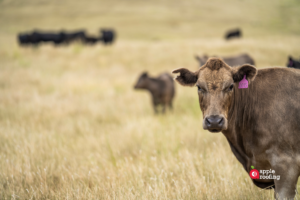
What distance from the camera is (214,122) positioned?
251 cm

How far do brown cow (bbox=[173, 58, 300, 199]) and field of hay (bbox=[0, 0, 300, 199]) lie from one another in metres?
0.57

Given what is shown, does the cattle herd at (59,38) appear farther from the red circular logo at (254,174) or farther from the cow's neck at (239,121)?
the red circular logo at (254,174)

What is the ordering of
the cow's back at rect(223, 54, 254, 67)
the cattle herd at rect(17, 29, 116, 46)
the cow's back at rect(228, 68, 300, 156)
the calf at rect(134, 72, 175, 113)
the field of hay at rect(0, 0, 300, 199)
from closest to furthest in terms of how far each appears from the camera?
the cow's back at rect(228, 68, 300, 156)
the field of hay at rect(0, 0, 300, 199)
the calf at rect(134, 72, 175, 113)
the cow's back at rect(223, 54, 254, 67)
the cattle herd at rect(17, 29, 116, 46)

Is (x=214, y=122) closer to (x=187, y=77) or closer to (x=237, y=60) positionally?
(x=187, y=77)

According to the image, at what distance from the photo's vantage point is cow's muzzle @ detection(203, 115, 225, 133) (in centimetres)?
251

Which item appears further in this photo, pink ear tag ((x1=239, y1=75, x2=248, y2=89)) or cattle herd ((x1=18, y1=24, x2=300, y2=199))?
pink ear tag ((x1=239, y1=75, x2=248, y2=89))

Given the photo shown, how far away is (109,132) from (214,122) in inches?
165

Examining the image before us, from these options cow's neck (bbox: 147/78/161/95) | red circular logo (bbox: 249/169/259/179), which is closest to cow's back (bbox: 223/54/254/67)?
cow's neck (bbox: 147/78/161/95)

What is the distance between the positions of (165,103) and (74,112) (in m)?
3.32

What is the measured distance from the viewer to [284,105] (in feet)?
8.96

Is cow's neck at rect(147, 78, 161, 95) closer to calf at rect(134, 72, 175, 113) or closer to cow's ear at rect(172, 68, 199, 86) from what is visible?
calf at rect(134, 72, 175, 113)

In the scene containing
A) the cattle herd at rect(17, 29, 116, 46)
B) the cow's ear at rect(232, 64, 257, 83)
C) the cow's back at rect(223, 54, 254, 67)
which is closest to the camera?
the cow's ear at rect(232, 64, 257, 83)

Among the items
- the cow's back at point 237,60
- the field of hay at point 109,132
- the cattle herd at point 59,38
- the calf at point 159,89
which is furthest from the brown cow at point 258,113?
the cattle herd at point 59,38

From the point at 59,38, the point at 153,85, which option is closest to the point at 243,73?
the point at 153,85
